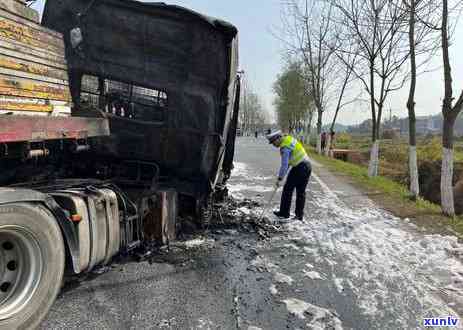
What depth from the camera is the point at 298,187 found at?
6.16m

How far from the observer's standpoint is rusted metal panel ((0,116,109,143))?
226 cm

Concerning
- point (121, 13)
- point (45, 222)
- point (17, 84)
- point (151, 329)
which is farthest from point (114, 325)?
point (121, 13)

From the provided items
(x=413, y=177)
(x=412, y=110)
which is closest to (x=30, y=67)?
(x=413, y=177)

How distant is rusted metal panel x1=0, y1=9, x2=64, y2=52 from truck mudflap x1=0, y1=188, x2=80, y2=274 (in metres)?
1.08

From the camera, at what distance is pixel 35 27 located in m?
2.70

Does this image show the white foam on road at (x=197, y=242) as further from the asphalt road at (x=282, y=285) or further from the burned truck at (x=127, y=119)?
the burned truck at (x=127, y=119)

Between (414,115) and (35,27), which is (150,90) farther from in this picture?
(414,115)

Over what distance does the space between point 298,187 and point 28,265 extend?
15.1ft

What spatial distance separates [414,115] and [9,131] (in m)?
8.83

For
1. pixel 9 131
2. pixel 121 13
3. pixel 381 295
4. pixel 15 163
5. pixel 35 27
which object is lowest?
pixel 381 295

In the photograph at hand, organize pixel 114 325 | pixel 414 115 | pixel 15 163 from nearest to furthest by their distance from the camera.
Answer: pixel 114 325 < pixel 15 163 < pixel 414 115

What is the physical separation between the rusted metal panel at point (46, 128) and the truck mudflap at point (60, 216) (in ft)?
1.22

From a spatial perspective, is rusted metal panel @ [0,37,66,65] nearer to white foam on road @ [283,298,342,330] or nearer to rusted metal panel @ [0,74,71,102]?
rusted metal panel @ [0,74,71,102]

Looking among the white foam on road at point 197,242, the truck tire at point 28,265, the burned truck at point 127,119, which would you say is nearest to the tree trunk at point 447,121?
the white foam on road at point 197,242
